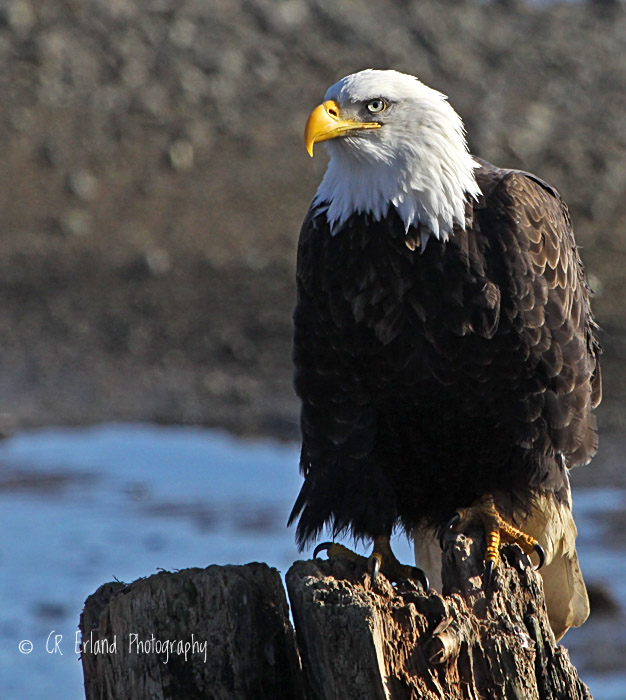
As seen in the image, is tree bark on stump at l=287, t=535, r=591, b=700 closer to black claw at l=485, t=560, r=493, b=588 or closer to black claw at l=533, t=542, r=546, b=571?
black claw at l=485, t=560, r=493, b=588

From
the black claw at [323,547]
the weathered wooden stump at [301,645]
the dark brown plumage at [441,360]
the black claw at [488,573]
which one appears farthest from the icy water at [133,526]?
the weathered wooden stump at [301,645]

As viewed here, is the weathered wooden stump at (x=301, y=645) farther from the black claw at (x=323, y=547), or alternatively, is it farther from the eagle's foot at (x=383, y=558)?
the black claw at (x=323, y=547)

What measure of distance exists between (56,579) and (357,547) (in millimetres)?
2832

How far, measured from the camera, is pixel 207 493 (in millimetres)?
7816

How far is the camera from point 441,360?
4160 millimetres

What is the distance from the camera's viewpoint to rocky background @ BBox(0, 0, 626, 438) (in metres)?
9.64

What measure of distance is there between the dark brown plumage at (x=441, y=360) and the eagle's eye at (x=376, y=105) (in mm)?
317

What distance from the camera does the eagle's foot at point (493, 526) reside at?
4.22 meters

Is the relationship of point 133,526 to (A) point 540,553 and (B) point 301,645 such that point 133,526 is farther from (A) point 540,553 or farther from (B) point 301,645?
(B) point 301,645

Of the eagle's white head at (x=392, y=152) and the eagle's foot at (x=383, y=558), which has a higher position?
the eagle's white head at (x=392, y=152)

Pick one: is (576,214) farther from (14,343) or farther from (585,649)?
(585,649)

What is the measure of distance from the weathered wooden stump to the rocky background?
212 inches

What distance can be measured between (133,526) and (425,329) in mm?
3653

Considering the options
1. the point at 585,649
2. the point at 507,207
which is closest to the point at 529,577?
the point at 507,207
